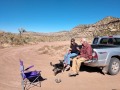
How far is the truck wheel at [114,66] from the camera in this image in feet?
31.3

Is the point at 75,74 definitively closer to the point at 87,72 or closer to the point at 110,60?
the point at 87,72

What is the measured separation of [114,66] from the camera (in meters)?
9.70

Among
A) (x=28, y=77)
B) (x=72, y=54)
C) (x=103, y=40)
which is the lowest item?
(x=28, y=77)

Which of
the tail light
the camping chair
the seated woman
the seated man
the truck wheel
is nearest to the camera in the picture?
the camping chair

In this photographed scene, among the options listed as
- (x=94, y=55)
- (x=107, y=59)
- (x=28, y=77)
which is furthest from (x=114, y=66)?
Answer: (x=28, y=77)

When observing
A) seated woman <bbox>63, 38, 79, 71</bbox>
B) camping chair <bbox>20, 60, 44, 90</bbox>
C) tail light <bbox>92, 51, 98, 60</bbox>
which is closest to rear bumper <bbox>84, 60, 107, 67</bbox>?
tail light <bbox>92, 51, 98, 60</bbox>

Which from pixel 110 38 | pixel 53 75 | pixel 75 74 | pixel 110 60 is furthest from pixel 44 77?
pixel 110 38

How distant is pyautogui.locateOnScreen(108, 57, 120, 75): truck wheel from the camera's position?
9.53m

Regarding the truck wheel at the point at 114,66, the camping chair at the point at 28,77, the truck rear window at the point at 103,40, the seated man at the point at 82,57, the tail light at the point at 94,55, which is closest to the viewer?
the camping chair at the point at 28,77

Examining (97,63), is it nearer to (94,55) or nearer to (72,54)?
(94,55)

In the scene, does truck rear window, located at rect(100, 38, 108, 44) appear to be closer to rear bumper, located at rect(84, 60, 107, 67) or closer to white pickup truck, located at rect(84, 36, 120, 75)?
white pickup truck, located at rect(84, 36, 120, 75)

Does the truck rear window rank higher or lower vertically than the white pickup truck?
higher

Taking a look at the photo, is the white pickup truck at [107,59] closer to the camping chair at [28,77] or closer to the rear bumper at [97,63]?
the rear bumper at [97,63]

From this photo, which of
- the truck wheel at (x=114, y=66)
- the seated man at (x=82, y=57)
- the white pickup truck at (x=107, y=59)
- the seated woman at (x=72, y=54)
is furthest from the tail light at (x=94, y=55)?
the seated woman at (x=72, y=54)
